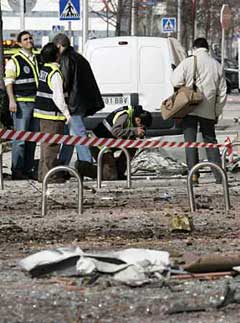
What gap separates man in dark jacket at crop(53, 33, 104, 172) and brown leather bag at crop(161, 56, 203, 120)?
124 centimetres

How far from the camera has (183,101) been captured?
14.1 m

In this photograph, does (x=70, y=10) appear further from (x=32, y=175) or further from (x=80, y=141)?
(x=80, y=141)

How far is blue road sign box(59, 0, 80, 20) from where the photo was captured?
84.4 feet

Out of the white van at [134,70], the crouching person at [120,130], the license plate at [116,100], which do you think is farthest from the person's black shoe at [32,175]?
the license plate at [116,100]

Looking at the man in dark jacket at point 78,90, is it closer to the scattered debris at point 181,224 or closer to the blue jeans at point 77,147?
the blue jeans at point 77,147

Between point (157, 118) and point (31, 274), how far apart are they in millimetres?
13180

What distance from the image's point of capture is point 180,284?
7.96 meters

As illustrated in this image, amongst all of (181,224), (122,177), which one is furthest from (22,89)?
(181,224)

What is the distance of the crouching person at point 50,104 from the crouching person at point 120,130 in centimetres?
83

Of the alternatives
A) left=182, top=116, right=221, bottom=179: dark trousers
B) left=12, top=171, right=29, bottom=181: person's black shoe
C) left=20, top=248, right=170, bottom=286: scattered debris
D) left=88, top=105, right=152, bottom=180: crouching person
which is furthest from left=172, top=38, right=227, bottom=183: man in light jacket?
left=20, top=248, right=170, bottom=286: scattered debris

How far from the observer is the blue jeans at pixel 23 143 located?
15609 millimetres

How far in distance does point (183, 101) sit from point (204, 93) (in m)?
0.35

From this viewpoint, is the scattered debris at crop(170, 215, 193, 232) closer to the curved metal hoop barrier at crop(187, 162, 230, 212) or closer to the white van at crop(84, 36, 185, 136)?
the curved metal hoop barrier at crop(187, 162, 230, 212)

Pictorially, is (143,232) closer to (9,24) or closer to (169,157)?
(169,157)
